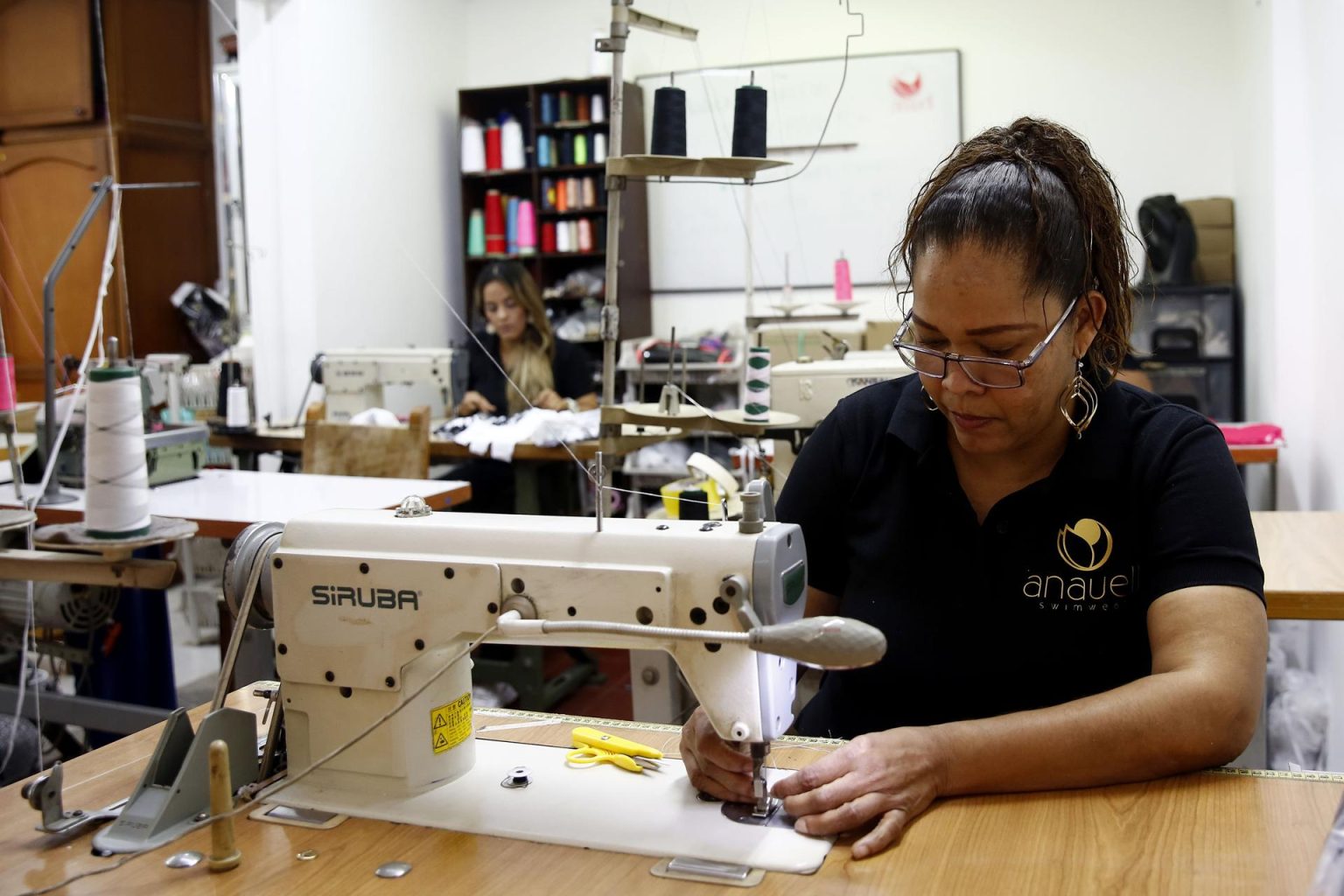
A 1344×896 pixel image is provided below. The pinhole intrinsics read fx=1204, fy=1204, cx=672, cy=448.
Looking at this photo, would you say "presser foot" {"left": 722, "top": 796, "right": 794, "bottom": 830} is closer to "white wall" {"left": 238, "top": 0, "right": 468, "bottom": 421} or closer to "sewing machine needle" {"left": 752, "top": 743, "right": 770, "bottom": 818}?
"sewing machine needle" {"left": 752, "top": 743, "right": 770, "bottom": 818}

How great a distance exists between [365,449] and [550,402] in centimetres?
87

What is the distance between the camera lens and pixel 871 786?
99cm

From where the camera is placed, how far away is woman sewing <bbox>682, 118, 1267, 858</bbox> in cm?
104

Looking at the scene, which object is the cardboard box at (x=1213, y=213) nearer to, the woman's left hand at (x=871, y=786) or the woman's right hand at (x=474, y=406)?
the woman's right hand at (x=474, y=406)

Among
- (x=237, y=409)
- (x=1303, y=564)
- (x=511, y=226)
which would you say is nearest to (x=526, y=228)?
(x=511, y=226)

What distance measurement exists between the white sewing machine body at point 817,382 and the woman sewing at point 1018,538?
1309mm

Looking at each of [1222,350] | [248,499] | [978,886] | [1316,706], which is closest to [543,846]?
[978,886]

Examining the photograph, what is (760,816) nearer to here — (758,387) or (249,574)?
(249,574)

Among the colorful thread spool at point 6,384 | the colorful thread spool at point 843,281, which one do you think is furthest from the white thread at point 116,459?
the colorful thread spool at point 843,281

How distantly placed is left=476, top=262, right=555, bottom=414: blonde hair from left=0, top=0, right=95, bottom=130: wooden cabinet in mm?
1901

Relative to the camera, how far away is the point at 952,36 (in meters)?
5.30

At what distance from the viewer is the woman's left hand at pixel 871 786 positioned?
976mm

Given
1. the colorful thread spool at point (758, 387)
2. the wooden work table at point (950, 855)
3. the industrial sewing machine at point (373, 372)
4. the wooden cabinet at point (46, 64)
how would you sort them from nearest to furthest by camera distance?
the wooden work table at point (950, 855)
the colorful thread spool at point (758, 387)
the industrial sewing machine at point (373, 372)
the wooden cabinet at point (46, 64)

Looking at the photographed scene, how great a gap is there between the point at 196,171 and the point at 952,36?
3.51 meters
